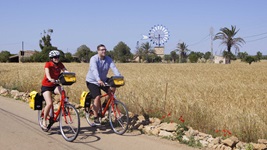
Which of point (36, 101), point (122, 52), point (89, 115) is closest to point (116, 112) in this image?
point (89, 115)

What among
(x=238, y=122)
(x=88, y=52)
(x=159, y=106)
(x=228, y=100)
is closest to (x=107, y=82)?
(x=159, y=106)

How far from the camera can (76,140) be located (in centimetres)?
736

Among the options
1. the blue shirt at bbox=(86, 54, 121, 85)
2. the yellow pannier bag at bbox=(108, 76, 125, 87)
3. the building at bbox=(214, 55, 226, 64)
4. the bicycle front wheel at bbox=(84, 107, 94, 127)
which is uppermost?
the building at bbox=(214, 55, 226, 64)

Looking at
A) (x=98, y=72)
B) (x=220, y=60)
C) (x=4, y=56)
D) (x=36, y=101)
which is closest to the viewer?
(x=98, y=72)

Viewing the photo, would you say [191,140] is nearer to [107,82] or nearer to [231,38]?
[107,82]

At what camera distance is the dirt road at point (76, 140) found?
269 inches

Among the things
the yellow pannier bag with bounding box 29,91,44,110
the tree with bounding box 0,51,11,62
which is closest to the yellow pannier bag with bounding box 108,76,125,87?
the yellow pannier bag with bounding box 29,91,44,110

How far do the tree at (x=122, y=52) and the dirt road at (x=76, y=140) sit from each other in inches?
3916

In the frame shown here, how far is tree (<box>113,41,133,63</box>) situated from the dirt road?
326ft

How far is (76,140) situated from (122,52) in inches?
4066

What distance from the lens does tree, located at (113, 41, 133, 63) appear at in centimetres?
10900

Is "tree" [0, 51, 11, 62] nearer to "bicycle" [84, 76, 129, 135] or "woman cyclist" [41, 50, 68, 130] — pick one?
"woman cyclist" [41, 50, 68, 130]

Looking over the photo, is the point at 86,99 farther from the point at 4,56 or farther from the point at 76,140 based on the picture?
the point at 4,56

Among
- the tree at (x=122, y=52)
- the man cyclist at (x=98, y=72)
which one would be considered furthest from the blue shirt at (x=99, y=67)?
the tree at (x=122, y=52)
